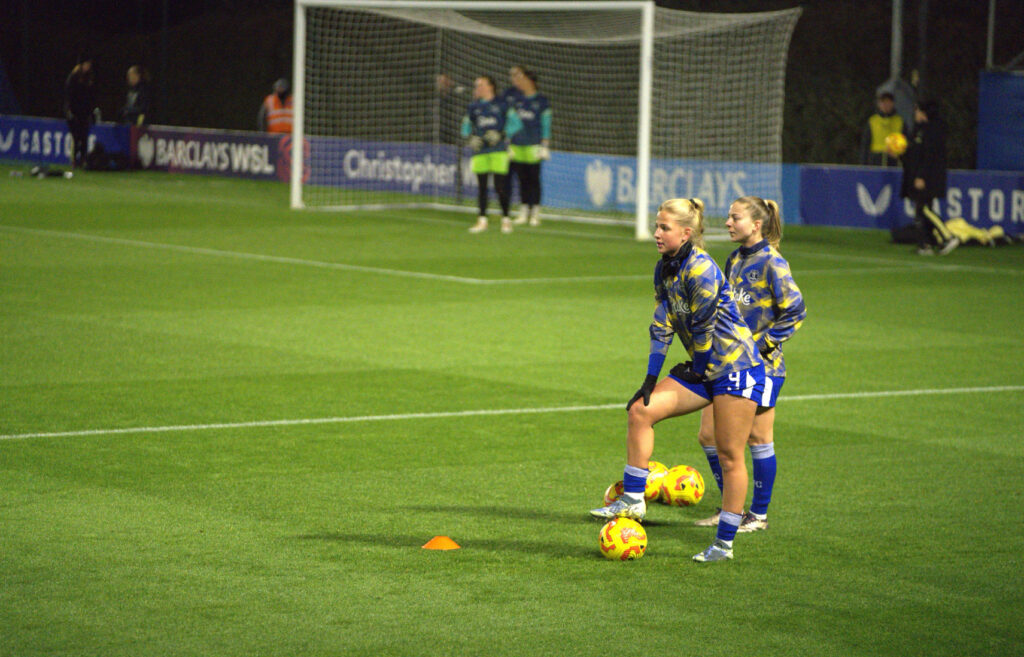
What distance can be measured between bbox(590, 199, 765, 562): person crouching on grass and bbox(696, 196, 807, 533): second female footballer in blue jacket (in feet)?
0.93

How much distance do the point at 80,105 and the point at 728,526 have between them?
2713cm

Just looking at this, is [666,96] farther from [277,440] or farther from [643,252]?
[277,440]

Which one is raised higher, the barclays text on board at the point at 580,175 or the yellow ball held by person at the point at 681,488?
the barclays text on board at the point at 580,175

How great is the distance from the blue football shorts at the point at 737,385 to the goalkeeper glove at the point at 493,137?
665 inches

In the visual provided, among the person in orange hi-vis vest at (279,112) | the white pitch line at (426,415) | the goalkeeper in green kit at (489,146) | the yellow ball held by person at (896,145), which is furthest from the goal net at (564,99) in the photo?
the white pitch line at (426,415)

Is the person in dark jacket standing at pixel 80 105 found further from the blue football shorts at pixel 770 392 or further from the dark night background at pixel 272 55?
the blue football shorts at pixel 770 392

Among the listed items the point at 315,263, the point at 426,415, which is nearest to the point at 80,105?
the point at 315,263

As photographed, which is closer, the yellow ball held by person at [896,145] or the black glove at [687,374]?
the black glove at [687,374]

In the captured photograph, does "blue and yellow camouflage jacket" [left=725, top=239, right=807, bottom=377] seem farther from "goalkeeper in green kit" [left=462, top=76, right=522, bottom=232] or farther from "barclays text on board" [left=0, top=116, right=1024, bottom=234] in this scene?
"barclays text on board" [left=0, top=116, right=1024, bottom=234]

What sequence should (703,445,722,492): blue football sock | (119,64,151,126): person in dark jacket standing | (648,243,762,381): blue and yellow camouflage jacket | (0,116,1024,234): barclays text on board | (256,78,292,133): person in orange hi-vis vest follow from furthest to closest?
(119,64,151,126): person in dark jacket standing, (256,78,292,133): person in orange hi-vis vest, (0,116,1024,234): barclays text on board, (703,445,722,492): blue football sock, (648,243,762,381): blue and yellow camouflage jacket

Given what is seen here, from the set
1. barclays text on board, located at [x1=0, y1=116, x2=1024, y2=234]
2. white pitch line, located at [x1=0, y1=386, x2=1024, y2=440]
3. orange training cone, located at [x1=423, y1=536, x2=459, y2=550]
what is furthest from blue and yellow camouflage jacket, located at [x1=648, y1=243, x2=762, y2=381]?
A: barclays text on board, located at [x1=0, y1=116, x2=1024, y2=234]

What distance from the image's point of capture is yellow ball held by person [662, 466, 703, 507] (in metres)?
8.08

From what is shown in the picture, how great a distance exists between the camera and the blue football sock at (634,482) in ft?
23.5

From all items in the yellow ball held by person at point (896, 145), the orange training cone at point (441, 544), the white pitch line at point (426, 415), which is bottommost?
the orange training cone at point (441, 544)
